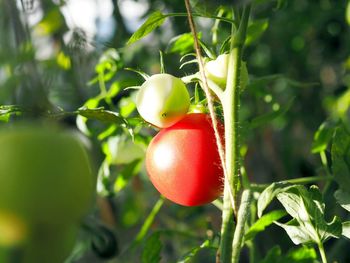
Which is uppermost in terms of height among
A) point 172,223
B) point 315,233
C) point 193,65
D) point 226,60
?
point 226,60

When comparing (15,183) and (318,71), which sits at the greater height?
(15,183)

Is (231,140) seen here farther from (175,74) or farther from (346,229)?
(175,74)

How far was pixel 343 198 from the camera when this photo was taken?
0.86 meters

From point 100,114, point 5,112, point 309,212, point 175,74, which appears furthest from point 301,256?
point 175,74

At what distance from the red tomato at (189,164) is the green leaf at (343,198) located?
0.19m

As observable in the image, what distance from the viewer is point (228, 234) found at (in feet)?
2.31

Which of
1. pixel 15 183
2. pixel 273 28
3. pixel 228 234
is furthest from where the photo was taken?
pixel 273 28

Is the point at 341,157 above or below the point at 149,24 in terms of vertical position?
below

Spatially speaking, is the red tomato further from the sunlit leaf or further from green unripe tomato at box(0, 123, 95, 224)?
green unripe tomato at box(0, 123, 95, 224)

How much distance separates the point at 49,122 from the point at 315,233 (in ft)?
1.51

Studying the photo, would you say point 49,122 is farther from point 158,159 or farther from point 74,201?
point 158,159

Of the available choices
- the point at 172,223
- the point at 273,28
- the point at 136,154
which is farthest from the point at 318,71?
the point at 136,154

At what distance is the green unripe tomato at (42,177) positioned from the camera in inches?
16.1

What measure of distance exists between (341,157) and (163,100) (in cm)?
31
